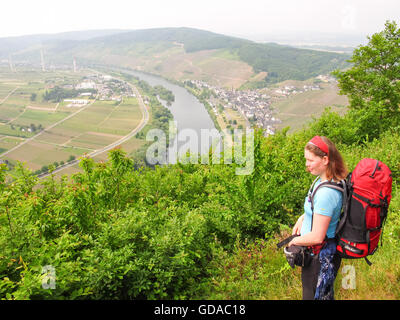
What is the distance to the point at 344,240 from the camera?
1.89 m

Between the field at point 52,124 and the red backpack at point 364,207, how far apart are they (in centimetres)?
3256

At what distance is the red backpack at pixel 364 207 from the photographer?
5.72 ft

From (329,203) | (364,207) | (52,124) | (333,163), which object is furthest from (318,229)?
(52,124)

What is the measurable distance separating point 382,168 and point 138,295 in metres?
2.86

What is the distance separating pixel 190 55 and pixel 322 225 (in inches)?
5637

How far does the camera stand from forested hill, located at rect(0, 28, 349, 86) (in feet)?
313

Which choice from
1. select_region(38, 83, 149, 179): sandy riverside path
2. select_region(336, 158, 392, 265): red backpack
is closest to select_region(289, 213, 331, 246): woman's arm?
select_region(336, 158, 392, 265): red backpack

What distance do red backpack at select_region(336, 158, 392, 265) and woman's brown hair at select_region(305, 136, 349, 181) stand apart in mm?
71

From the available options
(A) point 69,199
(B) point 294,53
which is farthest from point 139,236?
(B) point 294,53

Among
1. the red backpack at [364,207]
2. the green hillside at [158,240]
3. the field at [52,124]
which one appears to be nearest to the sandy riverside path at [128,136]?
the field at [52,124]

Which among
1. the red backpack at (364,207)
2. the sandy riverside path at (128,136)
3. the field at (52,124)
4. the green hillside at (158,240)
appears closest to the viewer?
the red backpack at (364,207)

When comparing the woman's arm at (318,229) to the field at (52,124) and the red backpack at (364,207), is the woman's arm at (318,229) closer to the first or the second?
the red backpack at (364,207)

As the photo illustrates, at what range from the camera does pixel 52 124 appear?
52.7m

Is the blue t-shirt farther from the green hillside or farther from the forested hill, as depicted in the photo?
the forested hill
